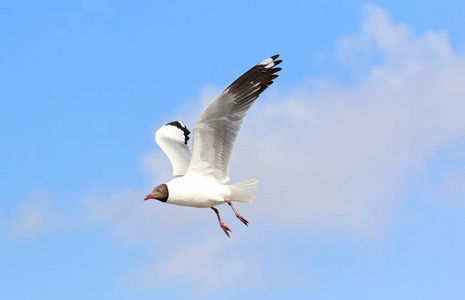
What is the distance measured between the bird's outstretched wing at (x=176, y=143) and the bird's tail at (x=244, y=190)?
8.46ft

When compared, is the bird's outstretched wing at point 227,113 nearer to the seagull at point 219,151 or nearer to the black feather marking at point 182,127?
the seagull at point 219,151

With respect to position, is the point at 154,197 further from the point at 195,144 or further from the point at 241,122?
the point at 241,122

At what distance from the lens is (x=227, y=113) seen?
1368 centimetres

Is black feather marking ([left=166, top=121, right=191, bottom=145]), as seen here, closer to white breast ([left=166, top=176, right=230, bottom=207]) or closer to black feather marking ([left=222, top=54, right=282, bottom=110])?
white breast ([left=166, top=176, right=230, bottom=207])

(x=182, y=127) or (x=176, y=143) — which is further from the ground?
(x=182, y=127)

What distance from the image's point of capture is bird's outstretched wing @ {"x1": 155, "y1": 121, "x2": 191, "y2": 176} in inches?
668

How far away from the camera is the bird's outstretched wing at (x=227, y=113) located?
13.6 meters

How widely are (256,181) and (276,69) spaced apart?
2491 millimetres

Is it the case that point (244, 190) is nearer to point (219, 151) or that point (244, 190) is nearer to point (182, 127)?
point (219, 151)

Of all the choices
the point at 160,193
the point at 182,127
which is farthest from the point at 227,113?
the point at 182,127

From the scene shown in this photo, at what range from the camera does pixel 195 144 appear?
45.7ft

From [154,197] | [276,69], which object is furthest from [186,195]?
[276,69]

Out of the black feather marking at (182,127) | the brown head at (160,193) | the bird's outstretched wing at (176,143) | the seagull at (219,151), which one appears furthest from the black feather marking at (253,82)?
the black feather marking at (182,127)

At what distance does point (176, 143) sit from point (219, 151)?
4307 mm
